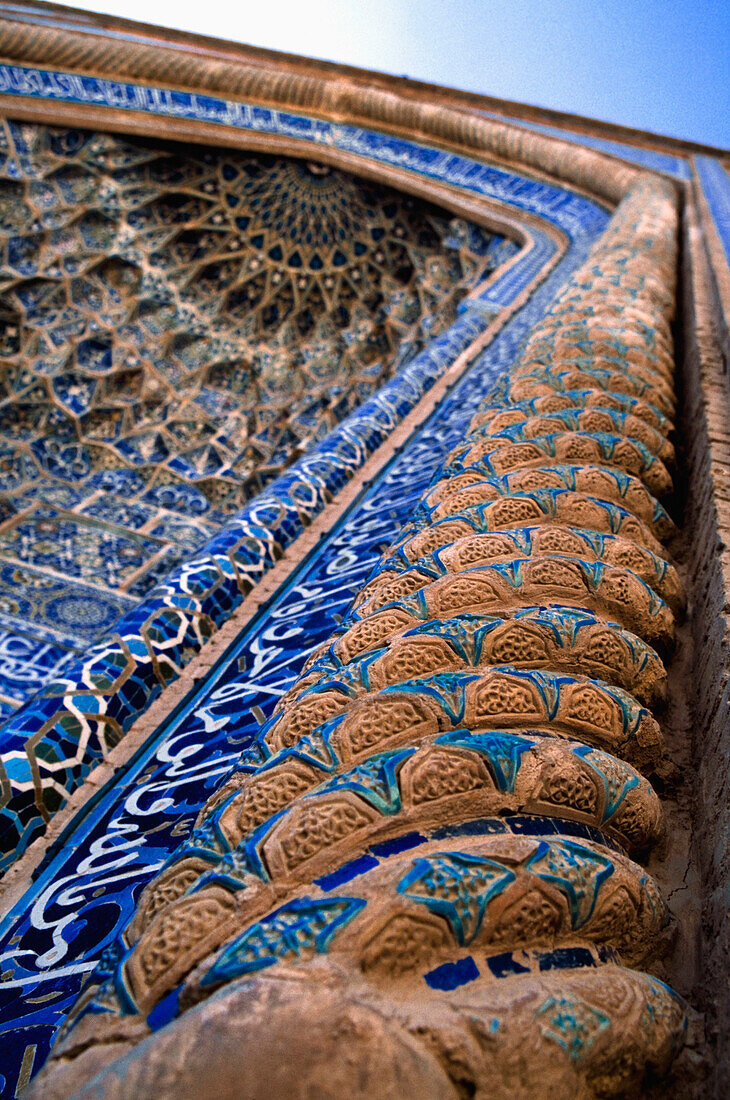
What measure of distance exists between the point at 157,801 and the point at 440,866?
63 centimetres

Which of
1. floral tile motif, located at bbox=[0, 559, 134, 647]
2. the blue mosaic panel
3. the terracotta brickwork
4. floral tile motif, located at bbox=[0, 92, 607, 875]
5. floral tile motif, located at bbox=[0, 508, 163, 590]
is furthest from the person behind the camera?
floral tile motif, located at bbox=[0, 92, 607, 875]

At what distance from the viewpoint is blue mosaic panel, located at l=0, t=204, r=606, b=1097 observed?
0.85 metres

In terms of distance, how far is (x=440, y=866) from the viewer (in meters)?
0.59

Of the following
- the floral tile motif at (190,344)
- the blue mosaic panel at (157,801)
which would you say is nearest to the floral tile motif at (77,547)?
the floral tile motif at (190,344)

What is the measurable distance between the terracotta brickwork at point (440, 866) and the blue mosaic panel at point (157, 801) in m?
0.03

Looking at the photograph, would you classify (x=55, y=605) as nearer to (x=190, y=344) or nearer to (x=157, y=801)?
(x=190, y=344)

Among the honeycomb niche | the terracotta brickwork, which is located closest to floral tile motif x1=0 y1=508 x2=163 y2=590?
the honeycomb niche

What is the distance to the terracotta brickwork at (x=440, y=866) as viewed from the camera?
487mm

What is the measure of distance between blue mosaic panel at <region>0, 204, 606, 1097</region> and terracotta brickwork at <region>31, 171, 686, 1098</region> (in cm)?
3

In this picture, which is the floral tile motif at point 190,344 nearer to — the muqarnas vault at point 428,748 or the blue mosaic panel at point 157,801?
the muqarnas vault at point 428,748

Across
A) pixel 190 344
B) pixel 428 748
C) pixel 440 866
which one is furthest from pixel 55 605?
pixel 440 866

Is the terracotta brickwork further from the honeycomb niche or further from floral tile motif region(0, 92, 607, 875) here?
the honeycomb niche

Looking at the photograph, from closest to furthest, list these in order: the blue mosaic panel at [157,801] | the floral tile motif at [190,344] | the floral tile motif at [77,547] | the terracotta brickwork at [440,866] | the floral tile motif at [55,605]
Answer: the terracotta brickwork at [440,866] → the blue mosaic panel at [157,801] → the floral tile motif at [55,605] → the floral tile motif at [77,547] → the floral tile motif at [190,344]

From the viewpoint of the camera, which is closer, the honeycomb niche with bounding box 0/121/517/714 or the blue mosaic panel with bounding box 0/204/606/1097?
the blue mosaic panel with bounding box 0/204/606/1097
